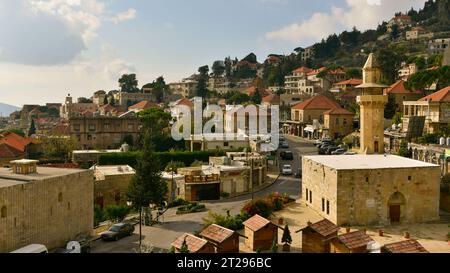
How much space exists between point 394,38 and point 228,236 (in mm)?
153710

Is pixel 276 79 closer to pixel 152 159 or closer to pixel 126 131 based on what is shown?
pixel 126 131

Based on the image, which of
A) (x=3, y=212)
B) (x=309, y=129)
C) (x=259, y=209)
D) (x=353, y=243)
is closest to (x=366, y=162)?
(x=259, y=209)

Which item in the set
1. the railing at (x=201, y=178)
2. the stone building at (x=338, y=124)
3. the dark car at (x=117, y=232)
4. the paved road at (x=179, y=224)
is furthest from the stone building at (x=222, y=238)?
the stone building at (x=338, y=124)

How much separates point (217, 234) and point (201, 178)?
15539 millimetres

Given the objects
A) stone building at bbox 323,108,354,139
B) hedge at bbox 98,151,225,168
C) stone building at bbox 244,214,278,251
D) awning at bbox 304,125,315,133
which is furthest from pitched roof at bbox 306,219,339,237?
awning at bbox 304,125,315,133

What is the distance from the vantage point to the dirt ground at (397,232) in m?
22.9

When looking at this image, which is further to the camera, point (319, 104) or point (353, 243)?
point (319, 104)

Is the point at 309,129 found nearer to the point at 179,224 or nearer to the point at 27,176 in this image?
the point at 179,224

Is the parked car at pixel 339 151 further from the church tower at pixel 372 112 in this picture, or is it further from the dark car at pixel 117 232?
the dark car at pixel 117 232

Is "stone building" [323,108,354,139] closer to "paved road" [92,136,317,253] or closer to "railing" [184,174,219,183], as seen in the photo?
"paved road" [92,136,317,253]

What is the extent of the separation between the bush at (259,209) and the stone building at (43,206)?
9.15 metres

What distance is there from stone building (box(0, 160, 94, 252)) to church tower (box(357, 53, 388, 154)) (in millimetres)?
24205

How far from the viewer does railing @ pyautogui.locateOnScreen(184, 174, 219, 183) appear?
3656 cm

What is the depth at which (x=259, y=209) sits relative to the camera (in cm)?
2839
